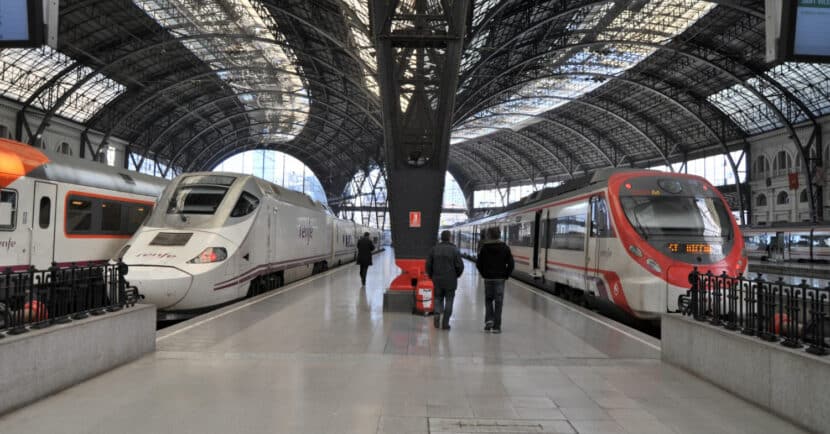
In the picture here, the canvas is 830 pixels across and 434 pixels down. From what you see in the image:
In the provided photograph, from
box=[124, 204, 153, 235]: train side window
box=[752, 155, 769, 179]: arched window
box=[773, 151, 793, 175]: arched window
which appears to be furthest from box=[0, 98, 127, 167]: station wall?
box=[752, 155, 769, 179]: arched window

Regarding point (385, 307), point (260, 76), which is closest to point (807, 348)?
point (385, 307)

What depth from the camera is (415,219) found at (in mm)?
12773

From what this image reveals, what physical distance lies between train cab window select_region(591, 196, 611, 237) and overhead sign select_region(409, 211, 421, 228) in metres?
3.91

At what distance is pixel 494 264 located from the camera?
30.6ft

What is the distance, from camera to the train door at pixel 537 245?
59.9ft

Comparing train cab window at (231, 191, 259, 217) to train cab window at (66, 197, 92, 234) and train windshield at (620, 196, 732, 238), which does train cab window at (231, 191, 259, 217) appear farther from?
train windshield at (620, 196, 732, 238)

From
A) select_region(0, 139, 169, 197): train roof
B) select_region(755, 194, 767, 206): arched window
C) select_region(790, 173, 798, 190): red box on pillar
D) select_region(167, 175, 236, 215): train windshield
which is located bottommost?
select_region(167, 175, 236, 215): train windshield

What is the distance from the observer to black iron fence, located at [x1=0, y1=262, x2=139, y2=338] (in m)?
5.51

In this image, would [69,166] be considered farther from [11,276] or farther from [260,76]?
[260,76]

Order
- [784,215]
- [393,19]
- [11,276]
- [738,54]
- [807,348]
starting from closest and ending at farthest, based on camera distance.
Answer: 1. [807,348]
2. [11,276]
3. [393,19]
4. [738,54]
5. [784,215]

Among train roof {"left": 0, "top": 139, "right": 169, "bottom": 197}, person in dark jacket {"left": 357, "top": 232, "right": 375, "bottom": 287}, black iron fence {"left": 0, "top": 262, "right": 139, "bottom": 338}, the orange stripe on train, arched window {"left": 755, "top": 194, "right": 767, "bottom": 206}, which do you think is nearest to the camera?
black iron fence {"left": 0, "top": 262, "right": 139, "bottom": 338}

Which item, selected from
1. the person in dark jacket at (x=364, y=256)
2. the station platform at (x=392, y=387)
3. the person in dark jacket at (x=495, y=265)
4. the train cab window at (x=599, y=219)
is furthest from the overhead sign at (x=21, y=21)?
the person in dark jacket at (x=364, y=256)

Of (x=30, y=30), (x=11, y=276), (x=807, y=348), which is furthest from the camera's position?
(x=11, y=276)

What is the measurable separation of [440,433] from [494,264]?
16.1 feet
